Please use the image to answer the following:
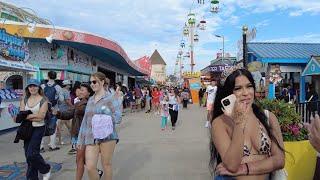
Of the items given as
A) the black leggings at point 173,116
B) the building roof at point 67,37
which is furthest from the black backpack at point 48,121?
the building roof at point 67,37

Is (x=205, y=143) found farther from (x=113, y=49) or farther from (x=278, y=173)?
(x=113, y=49)

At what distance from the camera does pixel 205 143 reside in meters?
10.8

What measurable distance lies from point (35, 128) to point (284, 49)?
1718 cm

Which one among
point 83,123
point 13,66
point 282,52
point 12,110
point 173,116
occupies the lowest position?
point 173,116

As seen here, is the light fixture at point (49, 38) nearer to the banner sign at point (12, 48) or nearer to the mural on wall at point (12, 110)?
the banner sign at point (12, 48)

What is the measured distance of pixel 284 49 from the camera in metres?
21.4

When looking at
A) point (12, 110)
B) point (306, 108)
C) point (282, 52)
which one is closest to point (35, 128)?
point (306, 108)

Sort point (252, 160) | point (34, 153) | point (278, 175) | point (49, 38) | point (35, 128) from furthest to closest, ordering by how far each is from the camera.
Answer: point (49, 38) → point (35, 128) → point (34, 153) → point (278, 175) → point (252, 160)

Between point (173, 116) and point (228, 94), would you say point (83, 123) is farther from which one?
point (173, 116)

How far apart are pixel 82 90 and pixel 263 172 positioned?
4.14 m

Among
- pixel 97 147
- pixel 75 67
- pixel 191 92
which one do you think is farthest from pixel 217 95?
pixel 191 92

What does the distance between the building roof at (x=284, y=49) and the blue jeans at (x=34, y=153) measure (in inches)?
570

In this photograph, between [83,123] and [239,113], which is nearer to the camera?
[239,113]

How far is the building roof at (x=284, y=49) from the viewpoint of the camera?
19.9 meters
